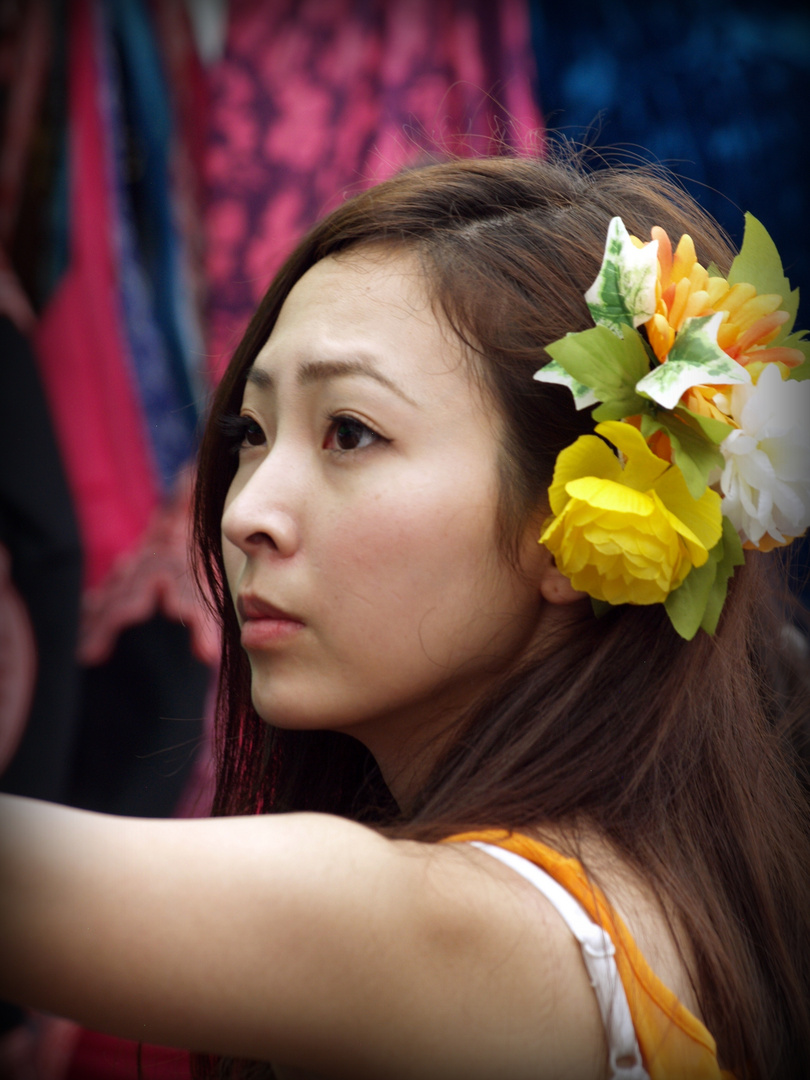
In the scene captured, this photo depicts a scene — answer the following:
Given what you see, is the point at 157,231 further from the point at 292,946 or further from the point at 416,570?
the point at 292,946

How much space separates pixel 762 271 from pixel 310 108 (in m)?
1.41

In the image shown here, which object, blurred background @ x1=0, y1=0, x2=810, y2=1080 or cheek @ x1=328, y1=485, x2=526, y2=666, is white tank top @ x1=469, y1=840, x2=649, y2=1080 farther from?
blurred background @ x1=0, y1=0, x2=810, y2=1080

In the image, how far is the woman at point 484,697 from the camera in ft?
2.47

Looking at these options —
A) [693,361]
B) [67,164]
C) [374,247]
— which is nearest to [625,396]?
[693,361]

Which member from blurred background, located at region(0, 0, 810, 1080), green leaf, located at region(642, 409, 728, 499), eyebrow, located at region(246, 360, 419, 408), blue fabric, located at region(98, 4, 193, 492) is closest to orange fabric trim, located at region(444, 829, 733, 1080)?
green leaf, located at region(642, 409, 728, 499)

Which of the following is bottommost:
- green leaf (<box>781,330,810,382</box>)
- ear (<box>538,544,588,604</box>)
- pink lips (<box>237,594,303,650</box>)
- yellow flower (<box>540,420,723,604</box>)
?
pink lips (<box>237,594,303,650</box>)

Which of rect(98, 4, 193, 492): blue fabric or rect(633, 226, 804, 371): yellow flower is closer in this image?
rect(633, 226, 804, 371): yellow flower

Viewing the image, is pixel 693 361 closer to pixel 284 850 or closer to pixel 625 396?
pixel 625 396

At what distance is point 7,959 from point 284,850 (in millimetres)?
201

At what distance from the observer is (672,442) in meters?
1.04

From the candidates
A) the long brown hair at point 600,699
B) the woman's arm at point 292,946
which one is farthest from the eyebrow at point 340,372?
the woman's arm at point 292,946

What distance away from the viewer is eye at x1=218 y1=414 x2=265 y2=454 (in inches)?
50.2

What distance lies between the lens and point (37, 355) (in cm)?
204

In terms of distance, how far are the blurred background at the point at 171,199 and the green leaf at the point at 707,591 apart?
3.55 feet
